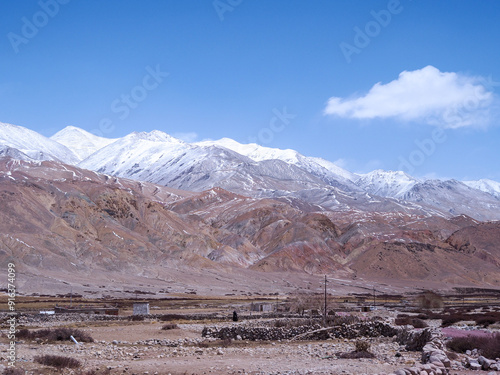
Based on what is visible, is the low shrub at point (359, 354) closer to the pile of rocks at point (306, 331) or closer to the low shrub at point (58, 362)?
the pile of rocks at point (306, 331)

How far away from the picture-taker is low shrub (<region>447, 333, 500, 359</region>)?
22.7m

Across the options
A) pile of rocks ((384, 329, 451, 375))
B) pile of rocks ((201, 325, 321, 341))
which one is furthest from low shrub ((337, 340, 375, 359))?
pile of rocks ((201, 325, 321, 341))

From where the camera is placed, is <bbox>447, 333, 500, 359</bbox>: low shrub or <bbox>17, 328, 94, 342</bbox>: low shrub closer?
<bbox>447, 333, 500, 359</bbox>: low shrub

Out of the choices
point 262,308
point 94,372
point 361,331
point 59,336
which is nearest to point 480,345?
point 361,331

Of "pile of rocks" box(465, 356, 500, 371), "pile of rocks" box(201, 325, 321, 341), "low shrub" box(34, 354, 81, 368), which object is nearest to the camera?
"low shrub" box(34, 354, 81, 368)

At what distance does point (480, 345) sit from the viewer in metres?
24.6

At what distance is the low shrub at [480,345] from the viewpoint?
22733mm

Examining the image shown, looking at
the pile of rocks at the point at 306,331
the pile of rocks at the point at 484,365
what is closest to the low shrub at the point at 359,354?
the pile of rocks at the point at 484,365

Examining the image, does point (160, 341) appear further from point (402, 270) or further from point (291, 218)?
point (291, 218)

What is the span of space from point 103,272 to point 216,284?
22.0 meters

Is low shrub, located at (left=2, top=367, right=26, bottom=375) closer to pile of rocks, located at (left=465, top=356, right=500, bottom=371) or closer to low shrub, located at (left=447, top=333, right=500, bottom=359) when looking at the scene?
pile of rocks, located at (left=465, top=356, right=500, bottom=371)

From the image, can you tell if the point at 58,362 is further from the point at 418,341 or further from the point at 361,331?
the point at 361,331

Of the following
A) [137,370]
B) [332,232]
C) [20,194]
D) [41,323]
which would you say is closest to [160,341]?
[137,370]

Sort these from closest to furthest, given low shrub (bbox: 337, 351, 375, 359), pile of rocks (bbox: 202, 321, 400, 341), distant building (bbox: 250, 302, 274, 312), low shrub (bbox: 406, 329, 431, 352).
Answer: low shrub (bbox: 337, 351, 375, 359), low shrub (bbox: 406, 329, 431, 352), pile of rocks (bbox: 202, 321, 400, 341), distant building (bbox: 250, 302, 274, 312)
